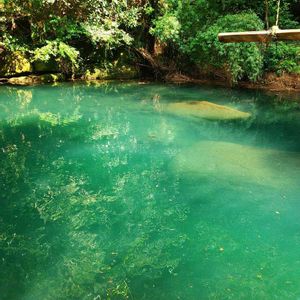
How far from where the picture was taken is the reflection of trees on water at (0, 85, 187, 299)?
10.3 feet

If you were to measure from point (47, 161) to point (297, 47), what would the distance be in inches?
377

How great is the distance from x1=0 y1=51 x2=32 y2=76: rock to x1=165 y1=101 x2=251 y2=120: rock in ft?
21.5

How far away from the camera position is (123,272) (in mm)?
3188

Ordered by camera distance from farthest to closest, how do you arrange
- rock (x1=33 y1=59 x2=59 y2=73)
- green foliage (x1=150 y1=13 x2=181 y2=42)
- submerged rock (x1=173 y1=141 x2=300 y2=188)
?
rock (x1=33 y1=59 x2=59 y2=73), green foliage (x1=150 y1=13 x2=181 y2=42), submerged rock (x1=173 y1=141 x2=300 y2=188)

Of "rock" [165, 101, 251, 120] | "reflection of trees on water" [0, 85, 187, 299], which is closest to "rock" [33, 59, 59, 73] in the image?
"rock" [165, 101, 251, 120]

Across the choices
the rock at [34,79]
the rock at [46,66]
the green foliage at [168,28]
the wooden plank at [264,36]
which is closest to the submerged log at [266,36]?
the wooden plank at [264,36]

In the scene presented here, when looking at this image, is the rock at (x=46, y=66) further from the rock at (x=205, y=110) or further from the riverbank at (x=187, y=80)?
the rock at (x=205, y=110)

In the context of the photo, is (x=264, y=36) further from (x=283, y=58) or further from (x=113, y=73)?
(x=113, y=73)

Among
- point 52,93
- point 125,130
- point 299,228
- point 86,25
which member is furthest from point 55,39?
point 299,228

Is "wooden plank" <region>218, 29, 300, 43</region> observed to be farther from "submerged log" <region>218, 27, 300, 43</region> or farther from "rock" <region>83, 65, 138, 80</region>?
"rock" <region>83, 65, 138, 80</region>

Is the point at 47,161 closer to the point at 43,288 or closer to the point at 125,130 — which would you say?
the point at 125,130

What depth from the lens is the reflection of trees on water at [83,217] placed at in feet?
10.3

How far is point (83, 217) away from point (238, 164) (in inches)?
108

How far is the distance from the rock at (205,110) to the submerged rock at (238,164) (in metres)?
2.21
